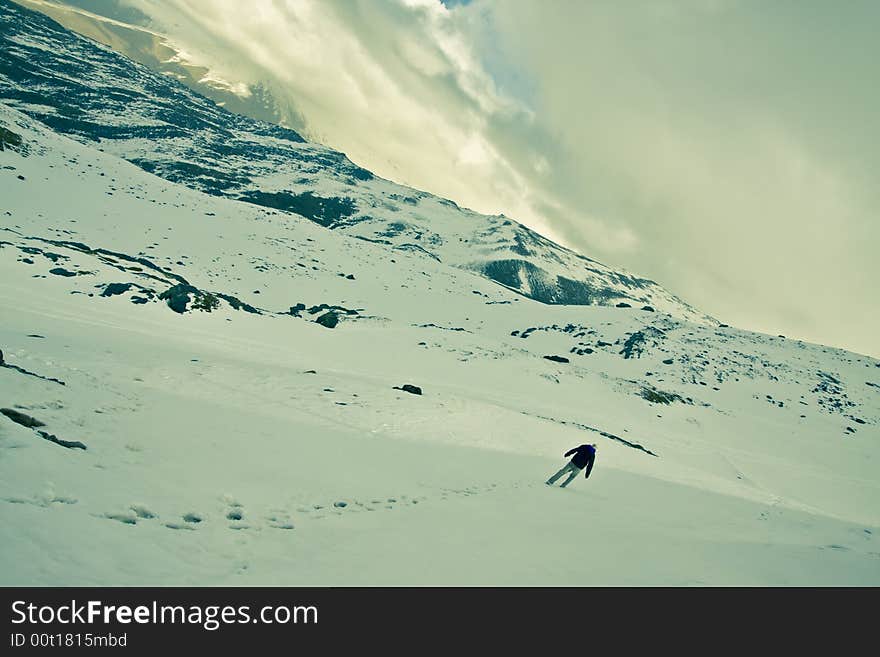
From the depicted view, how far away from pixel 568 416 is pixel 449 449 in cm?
1516

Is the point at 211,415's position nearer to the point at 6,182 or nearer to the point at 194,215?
the point at 6,182

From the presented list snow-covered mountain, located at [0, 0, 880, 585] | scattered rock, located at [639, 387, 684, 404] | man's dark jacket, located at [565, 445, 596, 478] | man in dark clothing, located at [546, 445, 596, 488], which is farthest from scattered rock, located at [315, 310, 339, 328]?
man's dark jacket, located at [565, 445, 596, 478]

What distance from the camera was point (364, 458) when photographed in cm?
1129

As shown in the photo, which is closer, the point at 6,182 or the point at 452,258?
the point at 6,182

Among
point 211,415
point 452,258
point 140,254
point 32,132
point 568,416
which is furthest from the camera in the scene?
point 452,258

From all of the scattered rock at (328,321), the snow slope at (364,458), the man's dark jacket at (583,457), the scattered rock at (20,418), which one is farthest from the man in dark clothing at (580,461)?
the scattered rock at (328,321)

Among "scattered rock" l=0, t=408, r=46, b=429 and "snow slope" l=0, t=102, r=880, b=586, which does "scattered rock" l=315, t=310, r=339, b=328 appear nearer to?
"snow slope" l=0, t=102, r=880, b=586

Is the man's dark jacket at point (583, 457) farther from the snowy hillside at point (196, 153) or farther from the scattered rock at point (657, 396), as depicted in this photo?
the snowy hillside at point (196, 153)

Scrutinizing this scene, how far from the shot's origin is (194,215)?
73.8 metres

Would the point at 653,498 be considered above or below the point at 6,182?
below

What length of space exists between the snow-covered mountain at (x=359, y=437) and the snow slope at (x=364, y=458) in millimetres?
66

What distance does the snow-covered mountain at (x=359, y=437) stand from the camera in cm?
544

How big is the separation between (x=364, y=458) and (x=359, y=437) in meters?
1.97
